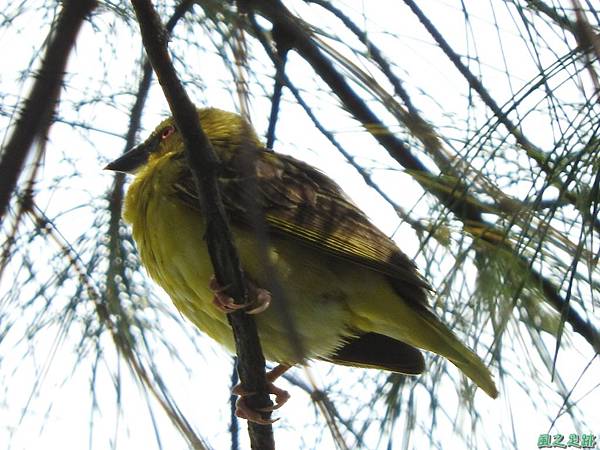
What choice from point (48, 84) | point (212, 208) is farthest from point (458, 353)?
point (48, 84)

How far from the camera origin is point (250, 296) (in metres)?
2.54

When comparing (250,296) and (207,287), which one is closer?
(250,296)

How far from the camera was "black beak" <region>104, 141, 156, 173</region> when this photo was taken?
10.4ft

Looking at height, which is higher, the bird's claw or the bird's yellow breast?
the bird's yellow breast

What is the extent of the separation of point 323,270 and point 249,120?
1.40 metres

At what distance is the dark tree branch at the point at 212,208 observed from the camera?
1.85 m

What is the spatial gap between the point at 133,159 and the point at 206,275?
A: 2.19 feet

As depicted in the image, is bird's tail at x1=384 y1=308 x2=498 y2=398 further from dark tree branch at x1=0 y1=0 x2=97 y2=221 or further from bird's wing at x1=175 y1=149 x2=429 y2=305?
dark tree branch at x1=0 y1=0 x2=97 y2=221

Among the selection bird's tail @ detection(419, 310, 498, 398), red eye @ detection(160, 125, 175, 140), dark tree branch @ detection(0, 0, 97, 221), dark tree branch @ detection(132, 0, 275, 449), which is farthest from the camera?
red eye @ detection(160, 125, 175, 140)

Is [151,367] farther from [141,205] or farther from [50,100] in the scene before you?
[50,100]

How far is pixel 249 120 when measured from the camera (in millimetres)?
1785

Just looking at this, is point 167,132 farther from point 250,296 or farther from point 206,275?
point 250,296

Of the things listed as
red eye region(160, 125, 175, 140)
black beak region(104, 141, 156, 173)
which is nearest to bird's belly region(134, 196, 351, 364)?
black beak region(104, 141, 156, 173)

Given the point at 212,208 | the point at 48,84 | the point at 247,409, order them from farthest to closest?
the point at 247,409 < the point at 212,208 < the point at 48,84
